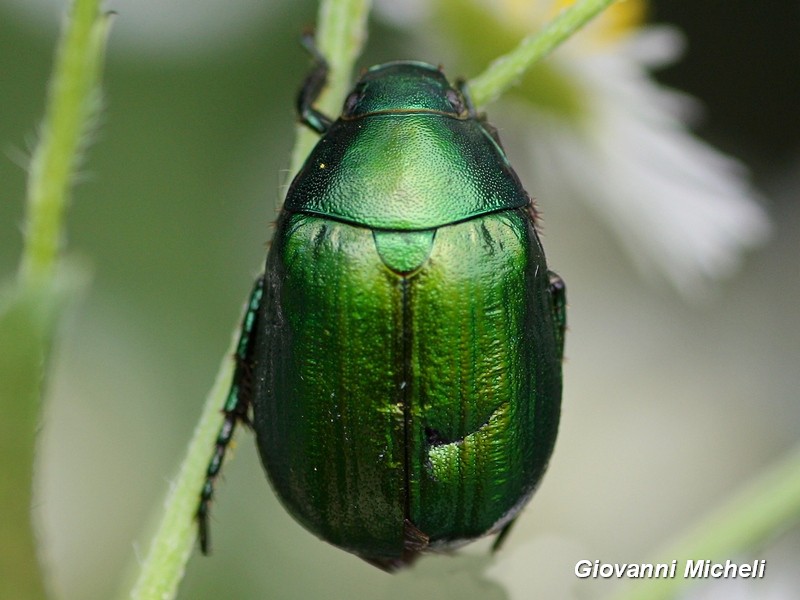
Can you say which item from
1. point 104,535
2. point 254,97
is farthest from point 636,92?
point 254,97

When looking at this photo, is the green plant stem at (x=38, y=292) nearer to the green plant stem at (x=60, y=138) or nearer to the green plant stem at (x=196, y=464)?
the green plant stem at (x=60, y=138)

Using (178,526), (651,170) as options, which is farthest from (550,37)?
(651,170)

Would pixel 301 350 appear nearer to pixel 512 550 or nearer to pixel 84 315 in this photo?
pixel 512 550

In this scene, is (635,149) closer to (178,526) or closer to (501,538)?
(501,538)

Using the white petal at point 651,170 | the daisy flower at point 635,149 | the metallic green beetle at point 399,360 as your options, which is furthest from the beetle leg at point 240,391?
the white petal at point 651,170

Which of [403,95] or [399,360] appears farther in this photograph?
[403,95]

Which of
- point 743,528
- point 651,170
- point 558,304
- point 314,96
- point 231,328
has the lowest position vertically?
point 231,328
